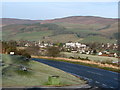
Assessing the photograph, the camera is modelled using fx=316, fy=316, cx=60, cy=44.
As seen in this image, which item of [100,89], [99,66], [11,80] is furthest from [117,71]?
[11,80]

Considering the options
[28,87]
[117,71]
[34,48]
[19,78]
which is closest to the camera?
[28,87]

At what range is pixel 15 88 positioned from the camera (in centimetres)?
3372

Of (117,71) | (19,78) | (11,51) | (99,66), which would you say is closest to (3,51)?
(11,51)

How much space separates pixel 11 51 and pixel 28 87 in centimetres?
8416

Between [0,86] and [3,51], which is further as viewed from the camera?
[3,51]

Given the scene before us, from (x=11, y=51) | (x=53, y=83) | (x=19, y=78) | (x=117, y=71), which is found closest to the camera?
(x=53, y=83)

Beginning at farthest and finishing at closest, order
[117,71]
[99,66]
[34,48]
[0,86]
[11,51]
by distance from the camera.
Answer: [34,48] → [11,51] → [99,66] → [117,71] → [0,86]

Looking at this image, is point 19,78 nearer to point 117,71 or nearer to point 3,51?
point 117,71

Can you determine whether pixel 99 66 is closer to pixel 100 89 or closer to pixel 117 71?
pixel 117 71

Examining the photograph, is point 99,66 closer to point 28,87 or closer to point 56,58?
point 56,58

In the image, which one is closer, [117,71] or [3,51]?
[117,71]

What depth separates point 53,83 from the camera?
3916 cm

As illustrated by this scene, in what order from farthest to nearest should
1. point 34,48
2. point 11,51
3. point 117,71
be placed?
point 34,48
point 11,51
point 117,71

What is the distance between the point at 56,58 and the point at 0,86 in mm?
101781
